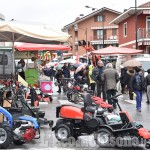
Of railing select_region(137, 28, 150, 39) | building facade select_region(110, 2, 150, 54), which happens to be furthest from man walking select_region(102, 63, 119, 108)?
railing select_region(137, 28, 150, 39)

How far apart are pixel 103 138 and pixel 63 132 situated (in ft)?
2.99

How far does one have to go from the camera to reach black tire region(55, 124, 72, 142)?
8844 mm

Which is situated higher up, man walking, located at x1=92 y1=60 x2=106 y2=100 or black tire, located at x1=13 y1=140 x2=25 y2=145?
man walking, located at x1=92 y1=60 x2=106 y2=100

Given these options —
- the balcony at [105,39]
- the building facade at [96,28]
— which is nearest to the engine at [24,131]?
the balcony at [105,39]

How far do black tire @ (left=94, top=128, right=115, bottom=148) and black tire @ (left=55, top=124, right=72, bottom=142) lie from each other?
2.02ft

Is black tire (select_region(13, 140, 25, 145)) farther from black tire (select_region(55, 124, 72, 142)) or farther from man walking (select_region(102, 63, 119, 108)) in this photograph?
man walking (select_region(102, 63, 119, 108))

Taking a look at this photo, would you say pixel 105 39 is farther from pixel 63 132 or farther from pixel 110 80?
pixel 63 132

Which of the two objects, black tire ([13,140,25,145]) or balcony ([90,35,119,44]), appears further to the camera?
balcony ([90,35,119,44])

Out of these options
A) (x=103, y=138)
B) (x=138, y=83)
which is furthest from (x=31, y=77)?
(x=103, y=138)

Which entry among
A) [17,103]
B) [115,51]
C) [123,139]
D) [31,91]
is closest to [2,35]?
[31,91]

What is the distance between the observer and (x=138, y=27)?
40562 millimetres

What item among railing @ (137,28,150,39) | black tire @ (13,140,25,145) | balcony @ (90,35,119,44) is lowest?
black tire @ (13,140,25,145)

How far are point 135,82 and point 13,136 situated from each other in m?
6.79

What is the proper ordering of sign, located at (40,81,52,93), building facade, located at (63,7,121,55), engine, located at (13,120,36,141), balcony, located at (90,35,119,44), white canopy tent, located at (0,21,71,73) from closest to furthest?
engine, located at (13,120,36,141) → white canopy tent, located at (0,21,71,73) → sign, located at (40,81,52,93) → balcony, located at (90,35,119,44) → building facade, located at (63,7,121,55)
